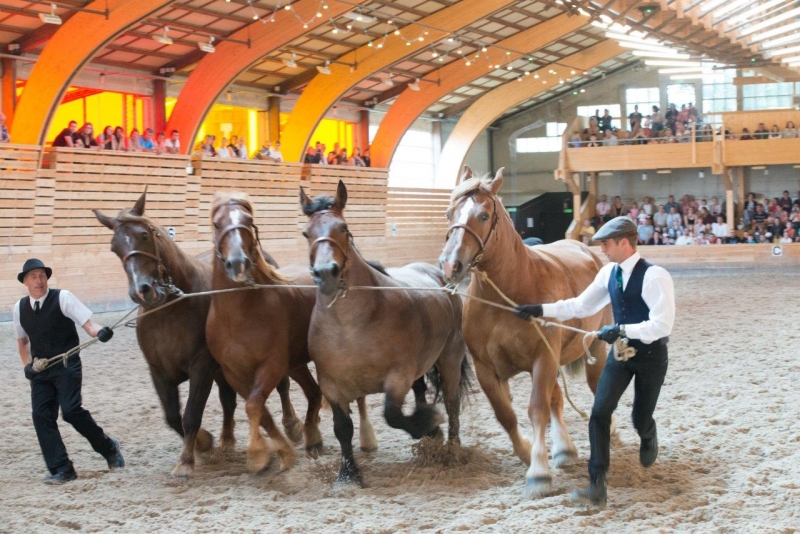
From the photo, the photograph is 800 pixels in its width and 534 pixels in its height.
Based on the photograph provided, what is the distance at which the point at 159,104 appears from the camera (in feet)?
68.3

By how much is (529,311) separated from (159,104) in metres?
17.5

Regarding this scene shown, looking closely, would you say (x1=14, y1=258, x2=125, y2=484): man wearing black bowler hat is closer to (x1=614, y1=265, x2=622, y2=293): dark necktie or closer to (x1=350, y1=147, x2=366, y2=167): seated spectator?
(x1=614, y1=265, x2=622, y2=293): dark necktie

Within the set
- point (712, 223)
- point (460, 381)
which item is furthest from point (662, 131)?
point (460, 381)

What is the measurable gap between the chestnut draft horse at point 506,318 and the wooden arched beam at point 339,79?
643 inches

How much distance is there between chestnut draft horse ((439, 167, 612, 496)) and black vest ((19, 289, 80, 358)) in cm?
257

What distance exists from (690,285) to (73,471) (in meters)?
17.3

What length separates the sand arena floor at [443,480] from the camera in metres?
4.56

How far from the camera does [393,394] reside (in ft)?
17.1

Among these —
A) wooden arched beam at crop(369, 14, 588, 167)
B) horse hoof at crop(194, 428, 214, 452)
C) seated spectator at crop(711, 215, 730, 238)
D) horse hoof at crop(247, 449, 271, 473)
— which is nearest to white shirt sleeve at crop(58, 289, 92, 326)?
horse hoof at crop(194, 428, 214, 452)

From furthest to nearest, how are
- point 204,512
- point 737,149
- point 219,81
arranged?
point 737,149 → point 219,81 → point 204,512

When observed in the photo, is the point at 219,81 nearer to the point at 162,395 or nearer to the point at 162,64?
the point at 162,64

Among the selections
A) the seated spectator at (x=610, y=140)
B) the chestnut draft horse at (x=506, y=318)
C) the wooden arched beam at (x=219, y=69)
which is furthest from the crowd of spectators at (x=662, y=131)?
the chestnut draft horse at (x=506, y=318)

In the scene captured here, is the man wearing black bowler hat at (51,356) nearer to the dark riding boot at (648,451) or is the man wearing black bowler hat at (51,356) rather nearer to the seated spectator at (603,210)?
the dark riding boot at (648,451)

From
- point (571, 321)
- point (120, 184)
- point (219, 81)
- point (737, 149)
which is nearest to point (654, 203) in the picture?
point (737, 149)
